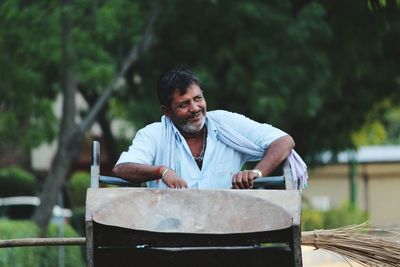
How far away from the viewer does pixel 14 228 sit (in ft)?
39.8

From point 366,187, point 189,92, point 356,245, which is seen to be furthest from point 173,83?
point 366,187

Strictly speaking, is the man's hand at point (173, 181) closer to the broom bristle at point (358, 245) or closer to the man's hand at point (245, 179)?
the man's hand at point (245, 179)

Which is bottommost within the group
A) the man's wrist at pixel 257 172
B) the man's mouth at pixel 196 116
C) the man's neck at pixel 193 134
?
the man's wrist at pixel 257 172

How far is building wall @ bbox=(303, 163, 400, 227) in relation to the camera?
29281mm

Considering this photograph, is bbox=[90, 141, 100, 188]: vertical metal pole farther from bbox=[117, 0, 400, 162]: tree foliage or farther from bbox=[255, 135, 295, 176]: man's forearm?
bbox=[117, 0, 400, 162]: tree foliage

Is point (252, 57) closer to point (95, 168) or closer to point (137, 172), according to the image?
point (137, 172)

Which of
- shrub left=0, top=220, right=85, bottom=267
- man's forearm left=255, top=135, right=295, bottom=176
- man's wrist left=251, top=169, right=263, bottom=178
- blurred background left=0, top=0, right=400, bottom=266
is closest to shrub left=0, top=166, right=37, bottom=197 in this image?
blurred background left=0, top=0, right=400, bottom=266

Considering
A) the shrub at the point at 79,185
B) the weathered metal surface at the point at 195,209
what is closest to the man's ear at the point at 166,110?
the weathered metal surface at the point at 195,209

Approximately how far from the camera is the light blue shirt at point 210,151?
6.07m

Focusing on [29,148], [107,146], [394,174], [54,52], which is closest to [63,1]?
[54,52]

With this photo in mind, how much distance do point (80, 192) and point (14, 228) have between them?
507 inches

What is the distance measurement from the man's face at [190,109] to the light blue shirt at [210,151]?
0.09 m

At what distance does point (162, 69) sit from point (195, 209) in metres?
14.3

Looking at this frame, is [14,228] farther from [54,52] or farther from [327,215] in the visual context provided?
[327,215]
